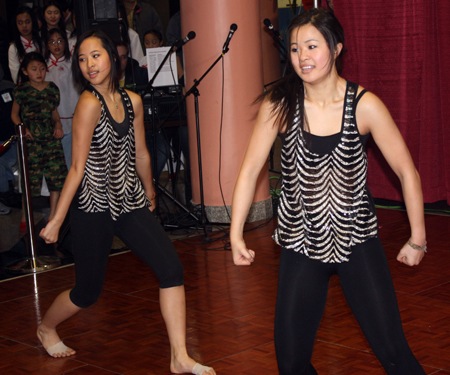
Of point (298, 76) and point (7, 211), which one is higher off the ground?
point (298, 76)

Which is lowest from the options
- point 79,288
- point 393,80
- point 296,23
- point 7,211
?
point 7,211

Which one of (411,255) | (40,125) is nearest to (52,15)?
(40,125)

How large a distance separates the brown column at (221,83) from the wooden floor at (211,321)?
1.06m

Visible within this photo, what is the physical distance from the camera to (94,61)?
266cm

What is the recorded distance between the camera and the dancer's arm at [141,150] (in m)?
2.80

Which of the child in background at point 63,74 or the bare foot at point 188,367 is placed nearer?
the bare foot at point 188,367

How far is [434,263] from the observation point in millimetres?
4336

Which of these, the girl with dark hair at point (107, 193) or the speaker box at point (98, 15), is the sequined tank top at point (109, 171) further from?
the speaker box at point (98, 15)

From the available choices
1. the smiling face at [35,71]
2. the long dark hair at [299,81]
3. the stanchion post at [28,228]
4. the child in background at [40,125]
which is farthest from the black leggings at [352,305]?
the smiling face at [35,71]

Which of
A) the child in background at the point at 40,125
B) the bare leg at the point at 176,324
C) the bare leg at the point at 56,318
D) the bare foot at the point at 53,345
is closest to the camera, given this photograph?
the bare leg at the point at 176,324

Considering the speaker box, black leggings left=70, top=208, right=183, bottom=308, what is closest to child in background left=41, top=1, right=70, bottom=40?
the speaker box

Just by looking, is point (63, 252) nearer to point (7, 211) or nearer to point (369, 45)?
point (7, 211)

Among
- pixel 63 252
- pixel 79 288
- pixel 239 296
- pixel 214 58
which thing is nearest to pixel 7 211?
pixel 63 252

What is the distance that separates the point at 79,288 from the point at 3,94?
4543 millimetres
